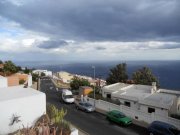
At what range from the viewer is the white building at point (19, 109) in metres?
19.3

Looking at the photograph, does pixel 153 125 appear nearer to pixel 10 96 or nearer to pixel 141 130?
pixel 141 130

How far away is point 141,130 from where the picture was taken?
26.6m

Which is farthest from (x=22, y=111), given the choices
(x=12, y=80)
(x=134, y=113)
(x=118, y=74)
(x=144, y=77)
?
(x=144, y=77)

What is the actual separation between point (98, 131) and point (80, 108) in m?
9.68

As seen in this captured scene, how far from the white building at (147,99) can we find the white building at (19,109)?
14.3 metres

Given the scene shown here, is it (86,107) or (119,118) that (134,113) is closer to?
(119,118)

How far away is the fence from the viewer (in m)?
26.8

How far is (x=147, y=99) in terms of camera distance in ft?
109

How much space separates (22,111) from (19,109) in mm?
311

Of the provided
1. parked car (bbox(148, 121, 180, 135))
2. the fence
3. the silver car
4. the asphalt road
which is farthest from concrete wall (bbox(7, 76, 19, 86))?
parked car (bbox(148, 121, 180, 135))

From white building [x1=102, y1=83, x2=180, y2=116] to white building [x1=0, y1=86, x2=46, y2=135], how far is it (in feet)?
46.9

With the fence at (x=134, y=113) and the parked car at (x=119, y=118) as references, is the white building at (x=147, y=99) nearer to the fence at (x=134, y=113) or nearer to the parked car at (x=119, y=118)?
the fence at (x=134, y=113)

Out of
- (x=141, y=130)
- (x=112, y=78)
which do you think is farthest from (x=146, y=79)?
(x=141, y=130)

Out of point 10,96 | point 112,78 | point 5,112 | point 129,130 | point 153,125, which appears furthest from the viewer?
point 112,78
